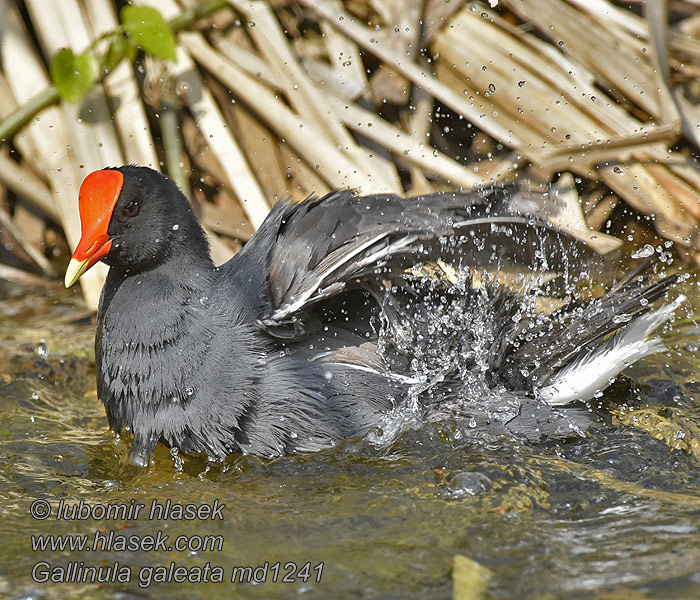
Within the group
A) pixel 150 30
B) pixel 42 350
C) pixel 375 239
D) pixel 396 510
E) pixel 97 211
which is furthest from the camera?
pixel 150 30

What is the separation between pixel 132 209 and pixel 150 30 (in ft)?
4.86

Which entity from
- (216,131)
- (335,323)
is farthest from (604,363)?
(216,131)

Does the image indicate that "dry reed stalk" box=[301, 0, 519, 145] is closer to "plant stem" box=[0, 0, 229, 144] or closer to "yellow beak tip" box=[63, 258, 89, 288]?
"plant stem" box=[0, 0, 229, 144]

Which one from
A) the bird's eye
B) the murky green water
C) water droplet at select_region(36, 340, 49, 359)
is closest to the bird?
the bird's eye

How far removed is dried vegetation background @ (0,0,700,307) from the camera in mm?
4051

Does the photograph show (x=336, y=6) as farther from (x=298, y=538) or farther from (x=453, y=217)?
(x=298, y=538)

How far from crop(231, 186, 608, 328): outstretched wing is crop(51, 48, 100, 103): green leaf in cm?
156

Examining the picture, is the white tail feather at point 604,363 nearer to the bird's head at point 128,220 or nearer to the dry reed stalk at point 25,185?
the bird's head at point 128,220

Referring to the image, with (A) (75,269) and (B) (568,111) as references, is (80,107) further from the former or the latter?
(B) (568,111)

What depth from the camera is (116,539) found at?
2330 mm

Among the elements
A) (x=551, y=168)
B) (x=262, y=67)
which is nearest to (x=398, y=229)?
(x=551, y=168)

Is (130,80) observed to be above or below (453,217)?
above

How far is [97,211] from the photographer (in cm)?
271

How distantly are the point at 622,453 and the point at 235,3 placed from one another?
2.75 m
